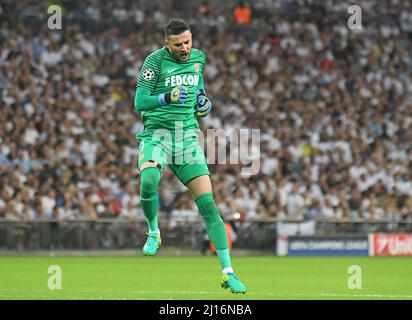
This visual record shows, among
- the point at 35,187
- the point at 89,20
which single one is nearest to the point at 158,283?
the point at 35,187

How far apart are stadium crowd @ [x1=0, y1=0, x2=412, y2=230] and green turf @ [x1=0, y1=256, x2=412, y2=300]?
263 centimetres

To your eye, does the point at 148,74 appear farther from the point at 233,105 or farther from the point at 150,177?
the point at 233,105

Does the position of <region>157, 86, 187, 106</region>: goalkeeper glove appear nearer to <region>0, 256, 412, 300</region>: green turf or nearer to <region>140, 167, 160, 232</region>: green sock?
<region>140, 167, 160, 232</region>: green sock

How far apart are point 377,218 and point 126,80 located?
26.8ft

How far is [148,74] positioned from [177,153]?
36.4 inches

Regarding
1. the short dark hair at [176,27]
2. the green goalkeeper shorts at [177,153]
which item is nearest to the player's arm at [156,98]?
the green goalkeeper shorts at [177,153]

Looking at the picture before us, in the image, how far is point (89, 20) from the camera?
29.3m

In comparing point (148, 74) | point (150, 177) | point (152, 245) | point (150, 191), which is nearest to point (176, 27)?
point (148, 74)

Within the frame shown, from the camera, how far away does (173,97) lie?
35.0 ft

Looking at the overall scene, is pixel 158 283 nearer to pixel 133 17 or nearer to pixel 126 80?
pixel 126 80

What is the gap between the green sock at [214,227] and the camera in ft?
35.1

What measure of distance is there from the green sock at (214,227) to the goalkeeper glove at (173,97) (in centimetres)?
107

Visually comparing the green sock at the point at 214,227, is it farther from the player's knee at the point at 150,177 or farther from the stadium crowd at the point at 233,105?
the stadium crowd at the point at 233,105

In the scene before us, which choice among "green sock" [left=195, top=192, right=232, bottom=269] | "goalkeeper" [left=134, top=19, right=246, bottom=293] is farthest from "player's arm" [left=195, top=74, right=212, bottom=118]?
"green sock" [left=195, top=192, right=232, bottom=269]
